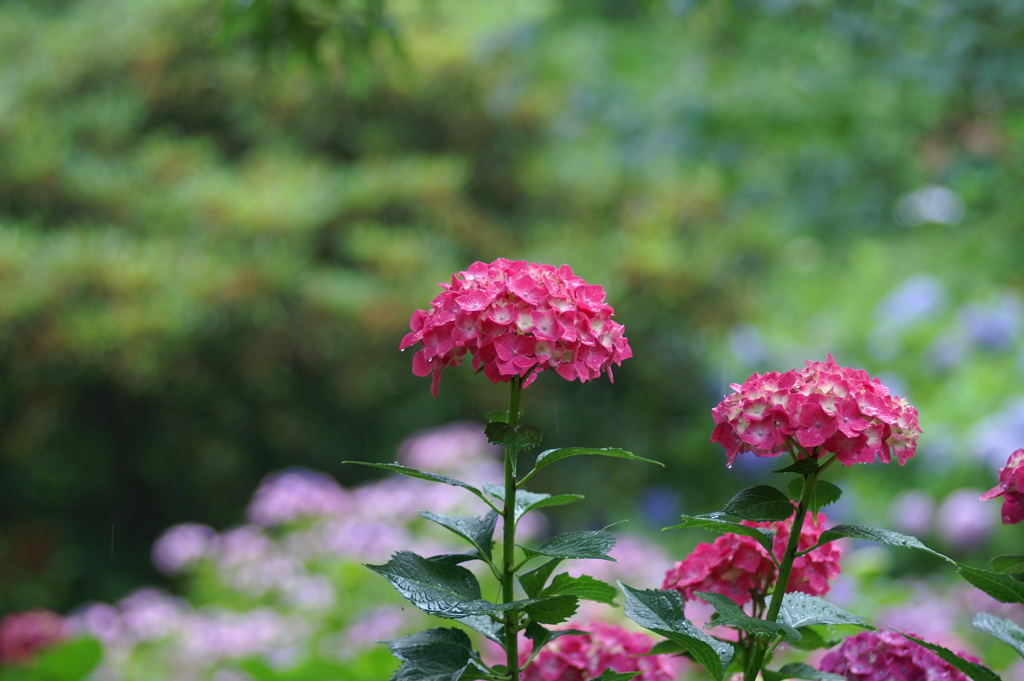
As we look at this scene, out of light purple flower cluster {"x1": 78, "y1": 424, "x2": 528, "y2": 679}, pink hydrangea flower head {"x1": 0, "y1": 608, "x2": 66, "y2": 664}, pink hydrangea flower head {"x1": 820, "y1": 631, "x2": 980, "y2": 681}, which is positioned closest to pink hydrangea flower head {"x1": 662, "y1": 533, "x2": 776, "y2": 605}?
pink hydrangea flower head {"x1": 820, "y1": 631, "x2": 980, "y2": 681}

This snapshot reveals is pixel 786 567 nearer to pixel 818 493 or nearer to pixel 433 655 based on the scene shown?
pixel 818 493

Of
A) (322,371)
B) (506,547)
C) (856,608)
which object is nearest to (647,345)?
(322,371)

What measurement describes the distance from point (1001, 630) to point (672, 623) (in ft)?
1.01

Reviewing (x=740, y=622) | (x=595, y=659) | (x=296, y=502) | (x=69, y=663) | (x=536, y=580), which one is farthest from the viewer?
(x=296, y=502)

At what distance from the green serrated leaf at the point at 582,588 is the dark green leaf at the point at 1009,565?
344 mm

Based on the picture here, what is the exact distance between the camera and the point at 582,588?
2.57 ft

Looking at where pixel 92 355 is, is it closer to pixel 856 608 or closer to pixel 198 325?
pixel 198 325

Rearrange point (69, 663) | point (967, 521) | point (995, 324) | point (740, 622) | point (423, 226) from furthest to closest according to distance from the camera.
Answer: point (423, 226), point (995, 324), point (967, 521), point (69, 663), point (740, 622)

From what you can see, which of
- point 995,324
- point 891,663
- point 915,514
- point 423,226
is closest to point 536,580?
point 891,663

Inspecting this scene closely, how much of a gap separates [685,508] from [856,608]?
2055 millimetres

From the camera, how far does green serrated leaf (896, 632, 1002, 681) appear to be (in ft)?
2.42

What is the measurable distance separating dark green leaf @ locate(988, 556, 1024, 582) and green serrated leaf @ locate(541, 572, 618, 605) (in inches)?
13.5

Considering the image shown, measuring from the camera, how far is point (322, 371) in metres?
4.07

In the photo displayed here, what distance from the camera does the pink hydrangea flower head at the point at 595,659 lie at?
3.08 ft
